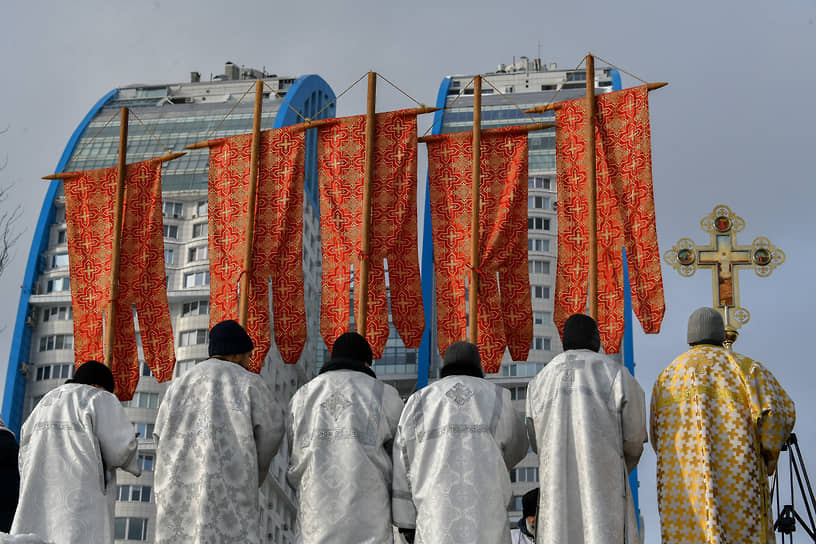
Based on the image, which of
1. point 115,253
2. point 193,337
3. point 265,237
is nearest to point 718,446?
point 265,237

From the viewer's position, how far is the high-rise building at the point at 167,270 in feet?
189

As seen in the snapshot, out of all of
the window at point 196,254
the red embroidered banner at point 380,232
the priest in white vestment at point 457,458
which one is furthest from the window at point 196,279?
the priest in white vestment at point 457,458

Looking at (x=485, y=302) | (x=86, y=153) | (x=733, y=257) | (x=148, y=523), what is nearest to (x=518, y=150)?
(x=485, y=302)

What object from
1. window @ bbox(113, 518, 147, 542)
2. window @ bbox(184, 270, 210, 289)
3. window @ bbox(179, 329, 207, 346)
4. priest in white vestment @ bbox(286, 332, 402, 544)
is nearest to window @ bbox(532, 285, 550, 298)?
window @ bbox(179, 329, 207, 346)

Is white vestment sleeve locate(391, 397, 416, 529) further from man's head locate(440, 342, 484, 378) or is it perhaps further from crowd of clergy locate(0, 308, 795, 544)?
man's head locate(440, 342, 484, 378)

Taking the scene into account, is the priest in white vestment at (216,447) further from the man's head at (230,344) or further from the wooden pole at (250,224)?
the wooden pole at (250,224)

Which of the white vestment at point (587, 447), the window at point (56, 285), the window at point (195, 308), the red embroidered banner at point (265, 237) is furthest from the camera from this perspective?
the window at point (56, 285)

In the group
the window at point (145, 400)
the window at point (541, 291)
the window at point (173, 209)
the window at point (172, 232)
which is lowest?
the window at point (145, 400)

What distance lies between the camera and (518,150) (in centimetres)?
1335

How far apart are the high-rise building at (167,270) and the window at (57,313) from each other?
5 cm

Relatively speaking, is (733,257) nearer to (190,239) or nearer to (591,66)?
(591,66)

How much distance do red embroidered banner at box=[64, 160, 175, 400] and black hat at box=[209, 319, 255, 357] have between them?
16.5ft

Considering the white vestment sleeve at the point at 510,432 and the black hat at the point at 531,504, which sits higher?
the white vestment sleeve at the point at 510,432

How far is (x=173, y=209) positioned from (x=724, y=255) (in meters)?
55.4
